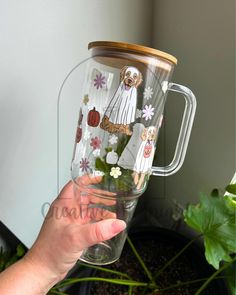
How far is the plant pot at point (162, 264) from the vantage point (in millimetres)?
810

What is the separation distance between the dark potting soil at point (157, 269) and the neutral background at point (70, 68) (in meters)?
0.23

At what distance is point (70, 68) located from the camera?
0.67 metres

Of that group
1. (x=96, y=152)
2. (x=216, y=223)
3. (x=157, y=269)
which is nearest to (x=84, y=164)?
(x=96, y=152)

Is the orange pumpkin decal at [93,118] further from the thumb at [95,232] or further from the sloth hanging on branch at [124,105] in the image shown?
the thumb at [95,232]

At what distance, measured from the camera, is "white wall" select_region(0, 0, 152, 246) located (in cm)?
56

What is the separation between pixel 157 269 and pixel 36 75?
643mm

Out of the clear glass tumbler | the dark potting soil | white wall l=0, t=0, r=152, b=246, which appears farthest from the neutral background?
the dark potting soil

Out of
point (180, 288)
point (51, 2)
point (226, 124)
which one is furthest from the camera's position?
point (180, 288)

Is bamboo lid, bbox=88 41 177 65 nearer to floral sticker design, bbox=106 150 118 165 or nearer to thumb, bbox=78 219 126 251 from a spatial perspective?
floral sticker design, bbox=106 150 118 165

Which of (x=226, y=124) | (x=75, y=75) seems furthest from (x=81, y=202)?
(x=226, y=124)

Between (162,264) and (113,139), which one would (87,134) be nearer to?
(113,139)

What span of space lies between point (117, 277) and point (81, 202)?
32 cm

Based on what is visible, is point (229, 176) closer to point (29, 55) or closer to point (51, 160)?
point (51, 160)

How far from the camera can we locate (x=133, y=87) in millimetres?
471
